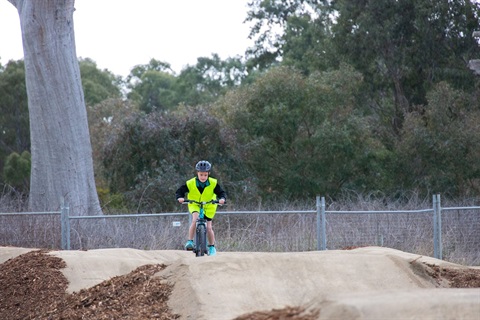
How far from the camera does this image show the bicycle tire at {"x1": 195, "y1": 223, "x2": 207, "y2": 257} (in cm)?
1382

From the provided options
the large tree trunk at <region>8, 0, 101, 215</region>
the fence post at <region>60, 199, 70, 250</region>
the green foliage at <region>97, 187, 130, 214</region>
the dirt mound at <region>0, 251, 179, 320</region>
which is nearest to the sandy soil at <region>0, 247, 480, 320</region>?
the dirt mound at <region>0, 251, 179, 320</region>

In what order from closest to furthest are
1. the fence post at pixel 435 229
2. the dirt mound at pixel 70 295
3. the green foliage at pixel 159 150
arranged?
the dirt mound at pixel 70 295 < the fence post at pixel 435 229 < the green foliage at pixel 159 150

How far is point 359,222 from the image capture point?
19453 millimetres

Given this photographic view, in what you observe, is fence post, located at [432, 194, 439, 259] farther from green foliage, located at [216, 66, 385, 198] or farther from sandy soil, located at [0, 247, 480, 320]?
green foliage, located at [216, 66, 385, 198]

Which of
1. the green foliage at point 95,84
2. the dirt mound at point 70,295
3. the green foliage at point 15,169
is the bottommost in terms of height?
the dirt mound at point 70,295

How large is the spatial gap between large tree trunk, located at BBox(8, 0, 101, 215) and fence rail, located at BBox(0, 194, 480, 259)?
6270 millimetres

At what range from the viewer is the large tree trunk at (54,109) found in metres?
25.4

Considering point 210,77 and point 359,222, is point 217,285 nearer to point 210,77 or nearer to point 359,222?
point 359,222

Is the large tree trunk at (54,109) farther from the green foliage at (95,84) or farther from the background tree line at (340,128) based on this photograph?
the green foliage at (95,84)

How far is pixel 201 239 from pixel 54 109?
13022 millimetres

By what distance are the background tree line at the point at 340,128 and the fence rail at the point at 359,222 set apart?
6.36 meters

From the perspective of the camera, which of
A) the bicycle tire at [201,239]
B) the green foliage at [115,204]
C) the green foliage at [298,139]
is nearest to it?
the bicycle tire at [201,239]

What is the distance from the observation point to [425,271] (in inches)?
500

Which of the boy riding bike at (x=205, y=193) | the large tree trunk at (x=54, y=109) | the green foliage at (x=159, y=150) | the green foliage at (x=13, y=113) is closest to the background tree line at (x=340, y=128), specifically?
the green foliage at (x=159, y=150)
